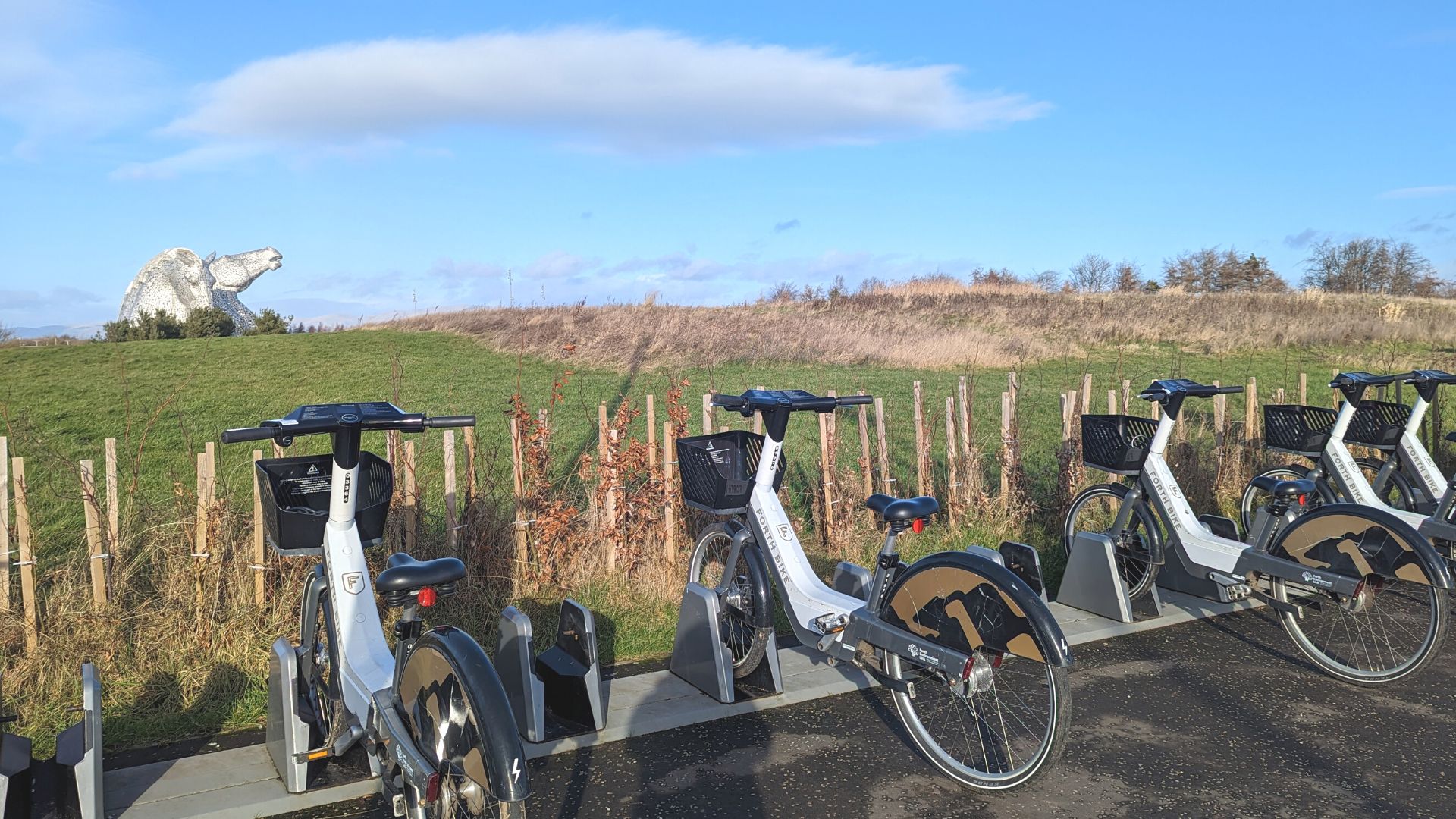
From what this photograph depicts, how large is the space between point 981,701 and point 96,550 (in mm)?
→ 4054

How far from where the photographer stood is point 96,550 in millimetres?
4727

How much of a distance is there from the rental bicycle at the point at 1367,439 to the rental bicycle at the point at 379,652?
221 inches

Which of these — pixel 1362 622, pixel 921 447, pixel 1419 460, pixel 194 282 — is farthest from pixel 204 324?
pixel 1362 622

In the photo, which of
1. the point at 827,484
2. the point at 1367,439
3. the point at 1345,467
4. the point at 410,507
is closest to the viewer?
the point at 410,507

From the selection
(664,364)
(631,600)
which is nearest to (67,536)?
(631,600)

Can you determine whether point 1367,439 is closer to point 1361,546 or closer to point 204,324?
point 1361,546

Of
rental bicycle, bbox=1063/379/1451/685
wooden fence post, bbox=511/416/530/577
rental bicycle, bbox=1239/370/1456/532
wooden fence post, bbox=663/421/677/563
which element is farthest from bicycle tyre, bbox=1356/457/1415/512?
wooden fence post, bbox=511/416/530/577

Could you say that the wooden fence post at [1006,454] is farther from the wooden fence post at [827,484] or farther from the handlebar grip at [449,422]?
the handlebar grip at [449,422]

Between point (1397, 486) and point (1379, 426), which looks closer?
point (1379, 426)

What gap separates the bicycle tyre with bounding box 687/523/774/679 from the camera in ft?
14.7

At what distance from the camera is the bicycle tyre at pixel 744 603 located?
14.7 ft

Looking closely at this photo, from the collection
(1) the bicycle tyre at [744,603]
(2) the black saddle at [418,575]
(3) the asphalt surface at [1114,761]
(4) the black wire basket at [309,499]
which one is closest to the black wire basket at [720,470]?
(1) the bicycle tyre at [744,603]

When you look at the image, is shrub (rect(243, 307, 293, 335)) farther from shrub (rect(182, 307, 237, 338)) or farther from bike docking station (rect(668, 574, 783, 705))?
bike docking station (rect(668, 574, 783, 705))

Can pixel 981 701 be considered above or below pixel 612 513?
below
